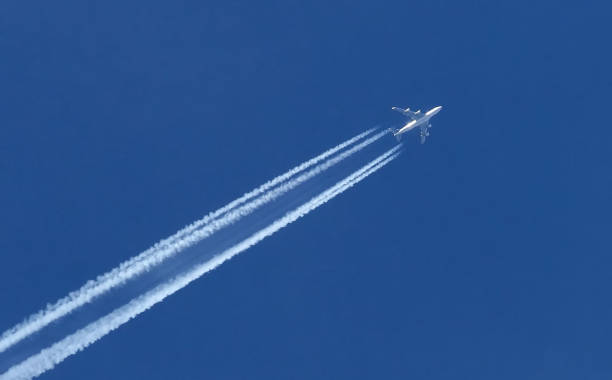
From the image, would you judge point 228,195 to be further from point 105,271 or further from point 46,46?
point 46,46

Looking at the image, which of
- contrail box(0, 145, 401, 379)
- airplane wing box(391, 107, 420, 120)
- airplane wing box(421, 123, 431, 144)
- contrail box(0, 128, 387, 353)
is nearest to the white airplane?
airplane wing box(391, 107, 420, 120)

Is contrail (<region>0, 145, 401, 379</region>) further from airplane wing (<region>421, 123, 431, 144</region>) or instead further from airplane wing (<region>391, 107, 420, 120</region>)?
airplane wing (<region>421, 123, 431, 144</region>)

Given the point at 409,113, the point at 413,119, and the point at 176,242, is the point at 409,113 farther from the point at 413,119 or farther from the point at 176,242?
the point at 176,242

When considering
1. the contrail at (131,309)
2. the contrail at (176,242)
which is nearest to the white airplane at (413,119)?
the contrail at (176,242)

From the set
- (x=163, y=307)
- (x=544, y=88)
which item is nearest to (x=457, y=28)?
(x=544, y=88)

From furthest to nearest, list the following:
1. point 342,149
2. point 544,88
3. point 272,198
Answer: point 544,88, point 342,149, point 272,198

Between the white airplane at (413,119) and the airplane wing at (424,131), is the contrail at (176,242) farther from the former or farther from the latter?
the airplane wing at (424,131)
